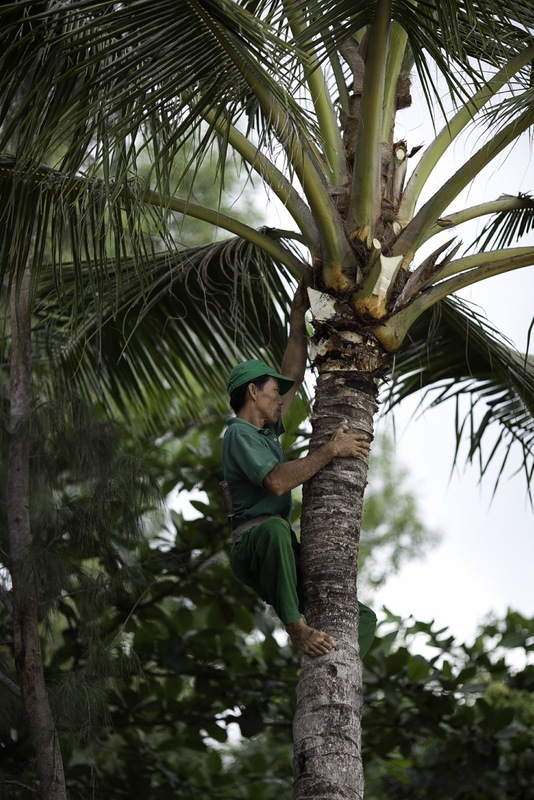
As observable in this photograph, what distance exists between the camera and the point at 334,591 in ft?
13.0

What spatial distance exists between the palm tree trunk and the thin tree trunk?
55.6 inches

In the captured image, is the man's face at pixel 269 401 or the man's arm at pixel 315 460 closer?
the man's arm at pixel 315 460

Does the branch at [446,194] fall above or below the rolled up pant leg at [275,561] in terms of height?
above

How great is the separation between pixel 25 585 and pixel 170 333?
82.9 inches

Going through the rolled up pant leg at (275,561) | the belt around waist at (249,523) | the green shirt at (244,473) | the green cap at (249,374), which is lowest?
the rolled up pant leg at (275,561)

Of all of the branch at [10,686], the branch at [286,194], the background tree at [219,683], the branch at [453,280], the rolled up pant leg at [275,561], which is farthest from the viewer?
the background tree at [219,683]

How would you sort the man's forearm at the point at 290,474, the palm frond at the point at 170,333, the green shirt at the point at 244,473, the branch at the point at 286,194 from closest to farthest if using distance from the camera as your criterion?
the man's forearm at the point at 290,474, the green shirt at the point at 244,473, the branch at the point at 286,194, the palm frond at the point at 170,333

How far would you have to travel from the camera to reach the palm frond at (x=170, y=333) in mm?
6168

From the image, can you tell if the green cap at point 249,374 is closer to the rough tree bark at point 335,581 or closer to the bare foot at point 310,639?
the rough tree bark at point 335,581

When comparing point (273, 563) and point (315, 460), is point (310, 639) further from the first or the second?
point (315, 460)

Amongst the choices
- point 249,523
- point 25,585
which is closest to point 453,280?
point 249,523

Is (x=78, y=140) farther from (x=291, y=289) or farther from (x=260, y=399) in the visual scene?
(x=291, y=289)

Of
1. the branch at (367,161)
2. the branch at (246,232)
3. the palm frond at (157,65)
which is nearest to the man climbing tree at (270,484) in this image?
the branch at (246,232)

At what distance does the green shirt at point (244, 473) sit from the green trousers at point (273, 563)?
0.11m
